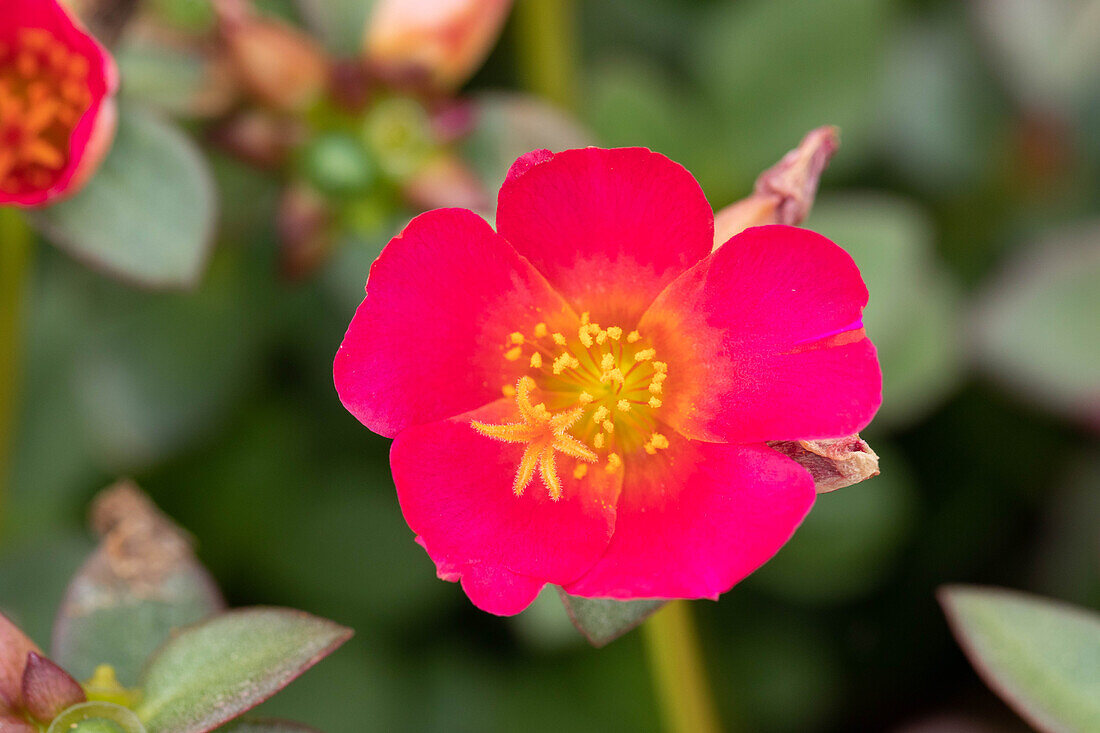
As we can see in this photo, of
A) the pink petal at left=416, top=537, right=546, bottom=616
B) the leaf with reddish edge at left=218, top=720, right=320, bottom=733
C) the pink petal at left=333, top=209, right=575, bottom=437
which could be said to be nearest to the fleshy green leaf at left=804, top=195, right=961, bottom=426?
the pink petal at left=333, top=209, right=575, bottom=437

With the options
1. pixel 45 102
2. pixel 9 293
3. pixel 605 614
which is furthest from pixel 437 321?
pixel 9 293

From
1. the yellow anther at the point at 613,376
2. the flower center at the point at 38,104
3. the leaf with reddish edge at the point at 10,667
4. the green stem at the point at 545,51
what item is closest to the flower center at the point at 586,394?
the yellow anther at the point at 613,376

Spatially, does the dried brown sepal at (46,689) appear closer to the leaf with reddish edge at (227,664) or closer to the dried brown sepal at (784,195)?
the leaf with reddish edge at (227,664)

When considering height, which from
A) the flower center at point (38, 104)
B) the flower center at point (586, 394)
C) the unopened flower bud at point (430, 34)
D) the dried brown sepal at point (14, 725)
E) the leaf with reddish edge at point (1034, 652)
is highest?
the unopened flower bud at point (430, 34)

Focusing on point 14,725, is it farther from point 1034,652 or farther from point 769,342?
point 1034,652

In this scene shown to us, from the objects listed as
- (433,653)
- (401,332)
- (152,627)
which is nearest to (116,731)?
(152,627)

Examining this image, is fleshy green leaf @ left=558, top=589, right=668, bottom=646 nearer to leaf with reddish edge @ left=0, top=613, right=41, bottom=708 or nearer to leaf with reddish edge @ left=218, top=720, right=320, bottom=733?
leaf with reddish edge @ left=218, top=720, right=320, bottom=733

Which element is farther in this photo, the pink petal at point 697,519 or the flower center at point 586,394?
the flower center at point 586,394

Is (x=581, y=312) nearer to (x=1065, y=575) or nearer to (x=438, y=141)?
(x=438, y=141)
